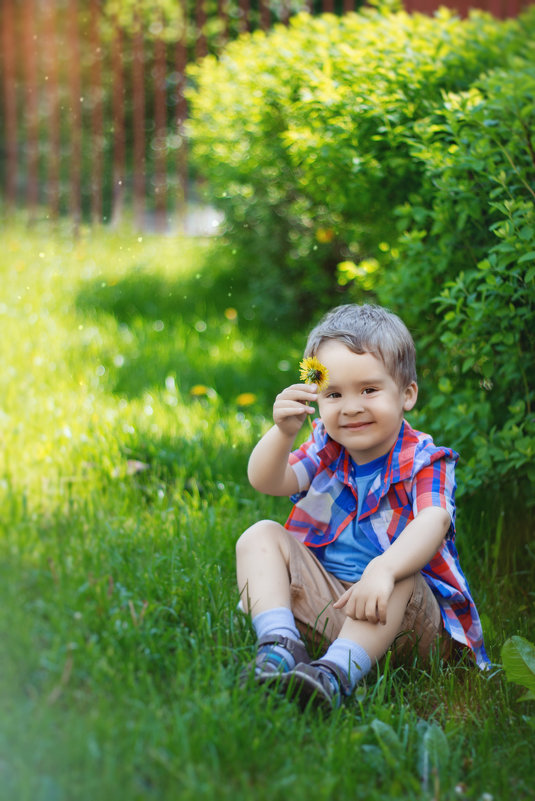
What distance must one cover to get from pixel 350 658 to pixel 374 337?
2.45ft

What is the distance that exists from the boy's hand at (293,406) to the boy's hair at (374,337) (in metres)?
0.15

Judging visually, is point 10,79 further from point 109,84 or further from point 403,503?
point 403,503

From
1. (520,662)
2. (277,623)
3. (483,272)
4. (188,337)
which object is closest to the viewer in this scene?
(520,662)

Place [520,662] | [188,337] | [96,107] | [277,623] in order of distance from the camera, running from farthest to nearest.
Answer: [96,107] < [188,337] < [277,623] < [520,662]

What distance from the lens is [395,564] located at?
1919 mm

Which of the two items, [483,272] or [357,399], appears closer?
[357,399]

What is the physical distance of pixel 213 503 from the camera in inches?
110

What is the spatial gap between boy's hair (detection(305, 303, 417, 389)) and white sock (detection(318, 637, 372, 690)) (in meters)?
0.64

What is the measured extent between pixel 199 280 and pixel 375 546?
3806mm

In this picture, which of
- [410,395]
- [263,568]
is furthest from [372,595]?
[410,395]

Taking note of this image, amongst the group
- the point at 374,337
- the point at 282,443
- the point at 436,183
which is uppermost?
the point at 436,183

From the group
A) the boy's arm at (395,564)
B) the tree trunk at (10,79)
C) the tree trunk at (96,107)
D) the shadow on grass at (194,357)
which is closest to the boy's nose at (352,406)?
the boy's arm at (395,564)

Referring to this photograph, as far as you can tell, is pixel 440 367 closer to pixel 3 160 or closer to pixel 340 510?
pixel 340 510

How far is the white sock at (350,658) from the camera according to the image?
75.4 inches
